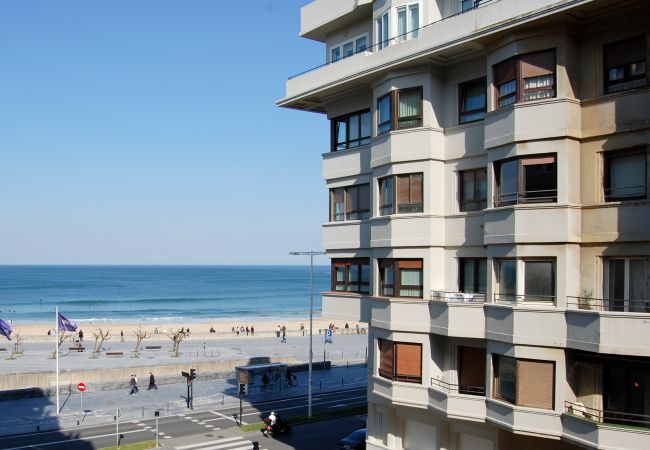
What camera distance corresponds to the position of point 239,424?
43031 mm

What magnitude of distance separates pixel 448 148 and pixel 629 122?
633 centimetres

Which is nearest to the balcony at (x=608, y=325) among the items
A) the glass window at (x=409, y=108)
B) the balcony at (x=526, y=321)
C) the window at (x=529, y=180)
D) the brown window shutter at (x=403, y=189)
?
the balcony at (x=526, y=321)

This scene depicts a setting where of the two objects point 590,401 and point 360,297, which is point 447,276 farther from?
point 590,401

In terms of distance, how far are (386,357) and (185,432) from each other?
21457mm

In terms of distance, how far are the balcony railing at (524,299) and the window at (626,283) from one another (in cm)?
150

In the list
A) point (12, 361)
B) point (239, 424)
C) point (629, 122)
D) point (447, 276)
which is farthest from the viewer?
point (12, 361)

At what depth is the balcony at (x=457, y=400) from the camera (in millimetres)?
21141

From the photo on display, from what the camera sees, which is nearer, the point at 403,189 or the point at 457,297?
the point at 457,297

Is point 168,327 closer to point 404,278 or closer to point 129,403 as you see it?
point 129,403

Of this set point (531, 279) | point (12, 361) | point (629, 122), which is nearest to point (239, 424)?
point (531, 279)

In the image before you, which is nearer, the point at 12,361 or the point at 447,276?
the point at 447,276

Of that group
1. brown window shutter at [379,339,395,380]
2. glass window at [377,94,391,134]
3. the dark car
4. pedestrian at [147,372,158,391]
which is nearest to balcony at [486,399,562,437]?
brown window shutter at [379,339,395,380]

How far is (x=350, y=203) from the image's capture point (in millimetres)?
27750

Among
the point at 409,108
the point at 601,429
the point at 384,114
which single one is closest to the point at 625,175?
the point at 601,429
